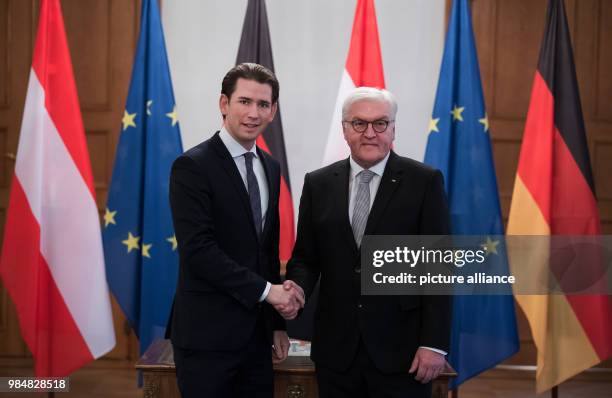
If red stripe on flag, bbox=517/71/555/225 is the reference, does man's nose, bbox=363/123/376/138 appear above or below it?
below

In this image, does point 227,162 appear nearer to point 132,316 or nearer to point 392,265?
point 392,265

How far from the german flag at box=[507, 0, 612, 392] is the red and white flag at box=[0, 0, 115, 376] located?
232 centimetres

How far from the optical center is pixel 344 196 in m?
1.85

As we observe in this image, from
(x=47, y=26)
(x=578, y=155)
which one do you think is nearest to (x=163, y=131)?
(x=47, y=26)

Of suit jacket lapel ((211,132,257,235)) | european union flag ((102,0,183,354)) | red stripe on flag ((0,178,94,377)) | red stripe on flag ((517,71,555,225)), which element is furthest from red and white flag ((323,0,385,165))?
red stripe on flag ((0,178,94,377))

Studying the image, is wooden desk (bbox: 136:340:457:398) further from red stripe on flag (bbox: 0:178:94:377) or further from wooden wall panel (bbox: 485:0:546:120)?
wooden wall panel (bbox: 485:0:546:120)

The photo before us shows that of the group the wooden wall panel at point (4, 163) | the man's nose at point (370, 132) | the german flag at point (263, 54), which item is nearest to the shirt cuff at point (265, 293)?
the man's nose at point (370, 132)

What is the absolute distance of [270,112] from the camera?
1.90 metres

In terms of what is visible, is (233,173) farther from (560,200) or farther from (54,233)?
(560,200)

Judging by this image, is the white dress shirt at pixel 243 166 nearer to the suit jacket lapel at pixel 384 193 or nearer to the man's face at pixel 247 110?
the man's face at pixel 247 110

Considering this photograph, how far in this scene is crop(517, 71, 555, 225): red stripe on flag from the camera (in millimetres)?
3133

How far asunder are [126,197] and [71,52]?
1.37m

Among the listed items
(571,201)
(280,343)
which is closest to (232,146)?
(280,343)

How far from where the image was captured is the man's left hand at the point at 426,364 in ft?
5.57
